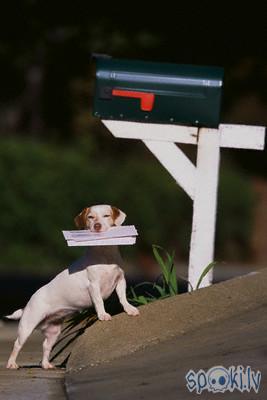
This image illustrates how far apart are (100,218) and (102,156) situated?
936 inches

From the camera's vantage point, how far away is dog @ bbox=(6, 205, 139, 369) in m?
8.16

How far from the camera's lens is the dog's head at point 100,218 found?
27.0 feet

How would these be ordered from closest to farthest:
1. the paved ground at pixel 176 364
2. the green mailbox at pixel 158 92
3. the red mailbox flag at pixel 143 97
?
1. the paved ground at pixel 176 364
2. the green mailbox at pixel 158 92
3. the red mailbox flag at pixel 143 97

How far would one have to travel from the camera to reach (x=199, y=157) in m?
9.67

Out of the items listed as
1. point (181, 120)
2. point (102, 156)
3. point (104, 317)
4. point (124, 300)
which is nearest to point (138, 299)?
point (124, 300)

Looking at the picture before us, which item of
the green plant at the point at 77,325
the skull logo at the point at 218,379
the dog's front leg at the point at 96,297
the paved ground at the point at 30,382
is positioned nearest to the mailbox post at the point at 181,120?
the green plant at the point at 77,325

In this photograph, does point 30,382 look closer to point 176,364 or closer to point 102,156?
point 176,364

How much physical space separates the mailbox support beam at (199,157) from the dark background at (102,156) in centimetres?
942

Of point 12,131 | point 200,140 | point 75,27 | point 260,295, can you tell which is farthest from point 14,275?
point 260,295

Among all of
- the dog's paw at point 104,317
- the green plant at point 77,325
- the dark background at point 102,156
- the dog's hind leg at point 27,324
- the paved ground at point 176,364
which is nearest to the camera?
the paved ground at point 176,364

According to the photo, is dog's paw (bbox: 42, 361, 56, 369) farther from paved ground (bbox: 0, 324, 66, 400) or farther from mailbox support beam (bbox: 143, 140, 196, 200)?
mailbox support beam (bbox: 143, 140, 196, 200)

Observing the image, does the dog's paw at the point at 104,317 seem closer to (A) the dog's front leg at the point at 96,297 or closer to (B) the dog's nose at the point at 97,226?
(A) the dog's front leg at the point at 96,297

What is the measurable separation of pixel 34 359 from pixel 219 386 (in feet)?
7.48

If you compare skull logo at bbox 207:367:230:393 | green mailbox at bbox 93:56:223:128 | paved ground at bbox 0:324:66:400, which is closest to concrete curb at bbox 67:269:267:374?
paved ground at bbox 0:324:66:400
